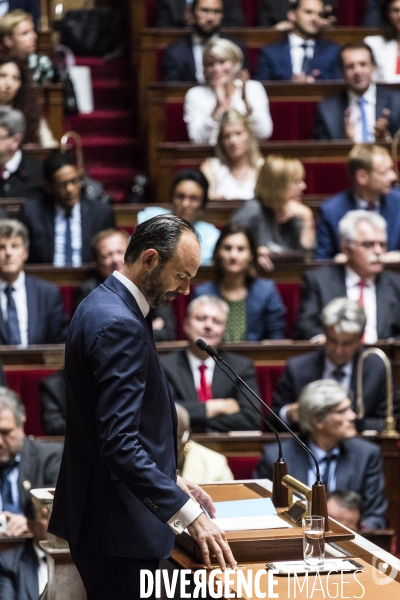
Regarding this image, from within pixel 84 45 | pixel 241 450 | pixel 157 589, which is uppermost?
pixel 84 45

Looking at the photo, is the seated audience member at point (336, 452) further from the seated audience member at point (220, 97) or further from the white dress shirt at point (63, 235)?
the seated audience member at point (220, 97)

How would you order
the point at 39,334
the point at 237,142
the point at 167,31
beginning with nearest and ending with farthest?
the point at 39,334
the point at 237,142
the point at 167,31

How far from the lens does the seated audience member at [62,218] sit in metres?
4.12

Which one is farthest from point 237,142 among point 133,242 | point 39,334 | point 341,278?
point 133,242

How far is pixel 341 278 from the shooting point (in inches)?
150

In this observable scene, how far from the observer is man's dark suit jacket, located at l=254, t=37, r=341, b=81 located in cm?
498

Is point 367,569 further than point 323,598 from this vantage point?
Yes

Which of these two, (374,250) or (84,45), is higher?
(84,45)

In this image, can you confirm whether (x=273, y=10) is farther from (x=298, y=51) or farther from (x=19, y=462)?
(x=19, y=462)

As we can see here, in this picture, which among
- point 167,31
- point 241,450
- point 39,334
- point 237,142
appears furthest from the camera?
point 167,31

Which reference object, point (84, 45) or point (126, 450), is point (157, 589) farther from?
point (84, 45)

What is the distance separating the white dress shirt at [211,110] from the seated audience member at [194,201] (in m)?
0.54

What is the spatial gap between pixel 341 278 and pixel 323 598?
237 cm

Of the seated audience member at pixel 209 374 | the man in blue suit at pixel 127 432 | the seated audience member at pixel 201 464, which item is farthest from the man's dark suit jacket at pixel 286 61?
the man in blue suit at pixel 127 432
